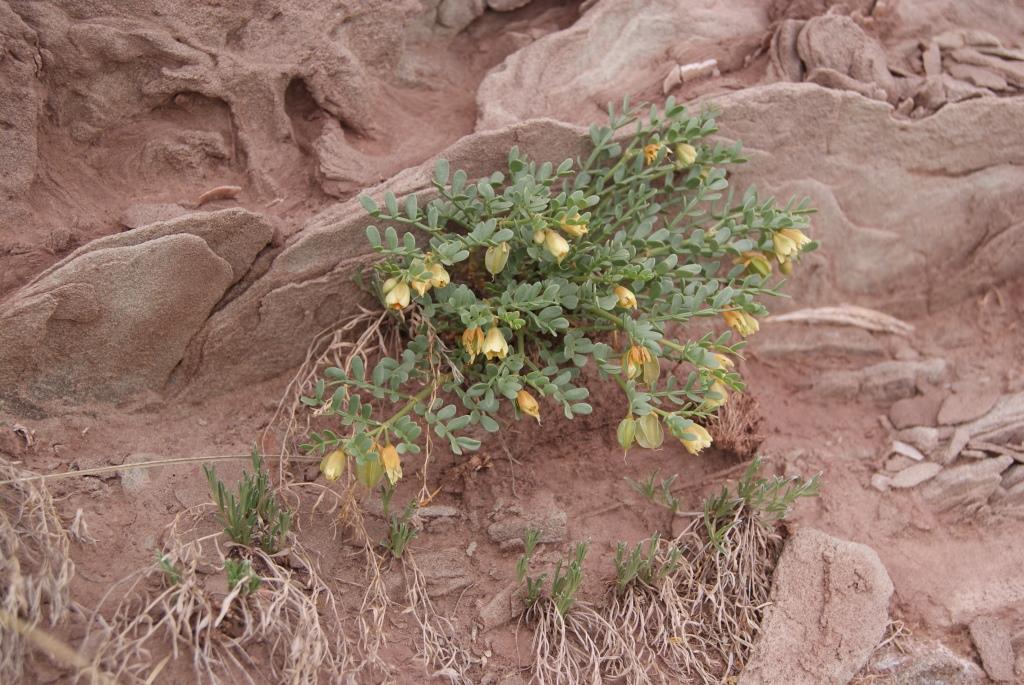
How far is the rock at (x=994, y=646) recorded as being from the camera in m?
3.03

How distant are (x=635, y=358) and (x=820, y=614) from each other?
1.02 metres

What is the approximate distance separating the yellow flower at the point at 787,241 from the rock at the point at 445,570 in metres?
1.51

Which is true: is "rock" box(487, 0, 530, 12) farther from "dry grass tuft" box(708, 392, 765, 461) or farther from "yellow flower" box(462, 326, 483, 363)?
"dry grass tuft" box(708, 392, 765, 461)

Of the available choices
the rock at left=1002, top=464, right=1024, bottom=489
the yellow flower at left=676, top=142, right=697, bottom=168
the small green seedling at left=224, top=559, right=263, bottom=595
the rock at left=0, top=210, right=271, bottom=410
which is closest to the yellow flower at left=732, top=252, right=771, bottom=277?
the yellow flower at left=676, top=142, right=697, bottom=168

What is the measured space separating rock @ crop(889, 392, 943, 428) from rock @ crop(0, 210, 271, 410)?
8.20 feet

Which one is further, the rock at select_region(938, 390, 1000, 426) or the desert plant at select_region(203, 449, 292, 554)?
the rock at select_region(938, 390, 1000, 426)

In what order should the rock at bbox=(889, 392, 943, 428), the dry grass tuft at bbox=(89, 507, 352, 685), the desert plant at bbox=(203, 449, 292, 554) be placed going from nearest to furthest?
the dry grass tuft at bbox=(89, 507, 352, 685)
the desert plant at bbox=(203, 449, 292, 554)
the rock at bbox=(889, 392, 943, 428)

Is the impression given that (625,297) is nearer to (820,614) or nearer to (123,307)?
(820,614)

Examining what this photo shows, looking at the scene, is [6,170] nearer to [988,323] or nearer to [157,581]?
[157,581]

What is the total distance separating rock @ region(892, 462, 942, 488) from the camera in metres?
3.58

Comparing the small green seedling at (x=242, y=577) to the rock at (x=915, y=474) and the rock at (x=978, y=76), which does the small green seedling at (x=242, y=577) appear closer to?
the rock at (x=915, y=474)

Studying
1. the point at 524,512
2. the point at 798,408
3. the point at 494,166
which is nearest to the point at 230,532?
the point at 524,512

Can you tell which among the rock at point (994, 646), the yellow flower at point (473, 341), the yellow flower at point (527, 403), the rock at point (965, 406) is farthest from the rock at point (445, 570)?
the rock at point (965, 406)

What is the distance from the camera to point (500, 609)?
9.92ft
